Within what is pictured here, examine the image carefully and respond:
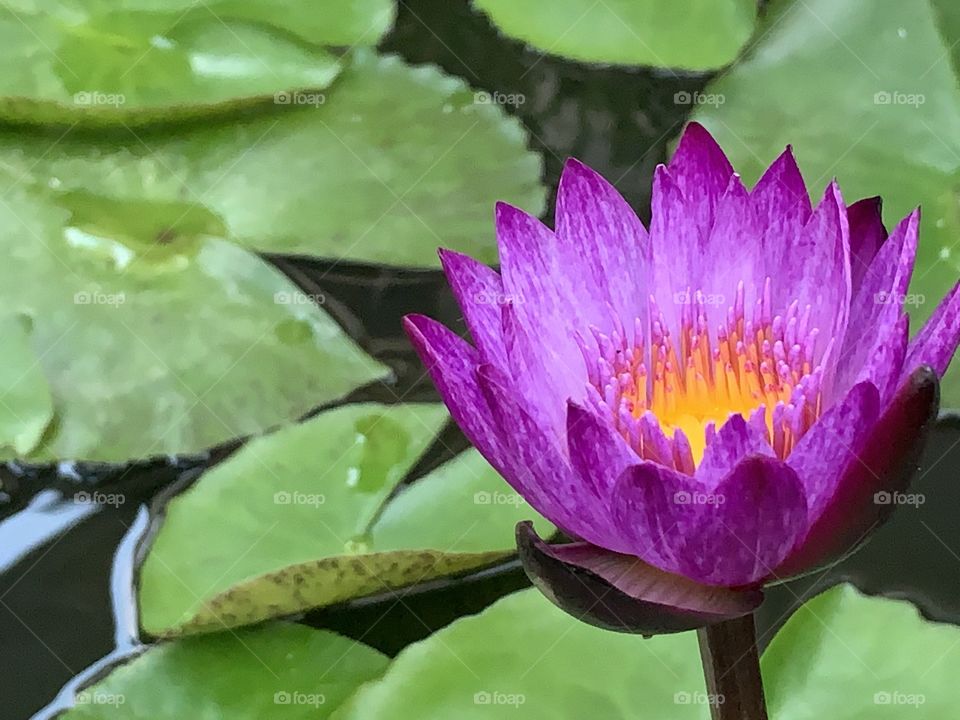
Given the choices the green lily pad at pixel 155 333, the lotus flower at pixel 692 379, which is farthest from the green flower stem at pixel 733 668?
the green lily pad at pixel 155 333

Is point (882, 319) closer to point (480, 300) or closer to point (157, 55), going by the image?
point (480, 300)

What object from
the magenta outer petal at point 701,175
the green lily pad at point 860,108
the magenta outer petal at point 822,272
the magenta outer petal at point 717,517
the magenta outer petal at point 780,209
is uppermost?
the green lily pad at point 860,108

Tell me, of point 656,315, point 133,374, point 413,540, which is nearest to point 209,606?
point 413,540

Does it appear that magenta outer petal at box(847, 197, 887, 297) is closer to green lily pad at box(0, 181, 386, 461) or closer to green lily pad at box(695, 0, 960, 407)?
green lily pad at box(695, 0, 960, 407)

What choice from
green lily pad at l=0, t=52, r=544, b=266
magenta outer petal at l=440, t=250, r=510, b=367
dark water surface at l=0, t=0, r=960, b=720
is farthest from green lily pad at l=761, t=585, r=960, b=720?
green lily pad at l=0, t=52, r=544, b=266

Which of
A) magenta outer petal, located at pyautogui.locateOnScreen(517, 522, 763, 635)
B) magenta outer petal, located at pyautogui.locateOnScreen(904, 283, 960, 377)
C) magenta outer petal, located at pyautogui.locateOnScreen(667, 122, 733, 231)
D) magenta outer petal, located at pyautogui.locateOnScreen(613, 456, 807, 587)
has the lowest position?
magenta outer petal, located at pyautogui.locateOnScreen(517, 522, 763, 635)

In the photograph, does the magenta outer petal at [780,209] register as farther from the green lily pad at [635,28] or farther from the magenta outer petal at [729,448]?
the green lily pad at [635,28]
